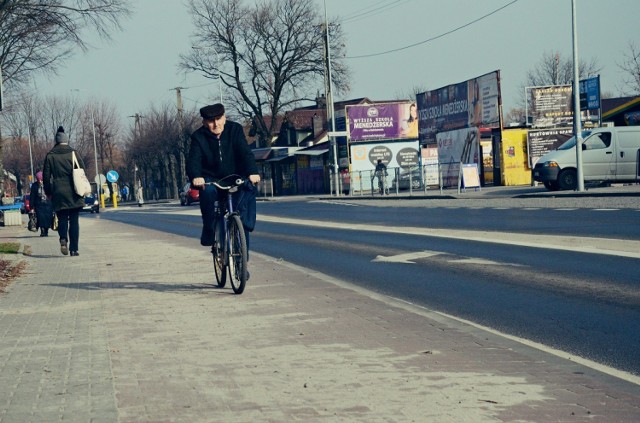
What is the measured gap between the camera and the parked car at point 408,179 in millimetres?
44844

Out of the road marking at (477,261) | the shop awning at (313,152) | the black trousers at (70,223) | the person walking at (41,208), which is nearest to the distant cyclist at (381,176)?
the shop awning at (313,152)

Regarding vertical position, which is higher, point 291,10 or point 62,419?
point 291,10

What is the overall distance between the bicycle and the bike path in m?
0.24

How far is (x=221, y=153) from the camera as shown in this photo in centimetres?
981

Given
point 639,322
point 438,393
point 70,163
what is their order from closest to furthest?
1. point 438,393
2. point 639,322
3. point 70,163

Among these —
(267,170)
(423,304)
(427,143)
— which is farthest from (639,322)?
(267,170)

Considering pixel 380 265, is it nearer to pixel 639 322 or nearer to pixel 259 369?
pixel 639 322

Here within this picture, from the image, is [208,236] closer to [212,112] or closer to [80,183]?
[212,112]

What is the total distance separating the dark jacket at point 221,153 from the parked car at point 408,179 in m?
35.1

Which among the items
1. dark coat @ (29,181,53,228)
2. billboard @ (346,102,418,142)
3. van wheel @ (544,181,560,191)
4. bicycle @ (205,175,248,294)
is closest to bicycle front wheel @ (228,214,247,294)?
bicycle @ (205,175,248,294)

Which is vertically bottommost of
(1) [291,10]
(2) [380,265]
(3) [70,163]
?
(2) [380,265]

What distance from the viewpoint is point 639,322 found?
7.62 meters

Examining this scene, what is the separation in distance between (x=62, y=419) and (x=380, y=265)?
8.65 m

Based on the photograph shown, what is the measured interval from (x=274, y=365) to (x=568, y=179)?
95.0 feet
